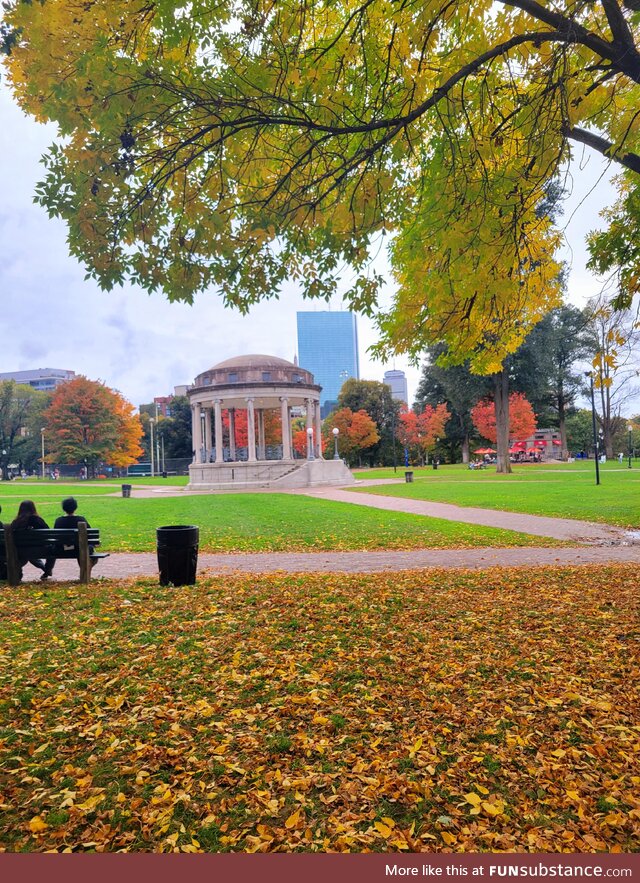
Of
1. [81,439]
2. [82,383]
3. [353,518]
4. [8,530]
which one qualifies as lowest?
[353,518]

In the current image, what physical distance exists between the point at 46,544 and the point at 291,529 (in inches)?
310

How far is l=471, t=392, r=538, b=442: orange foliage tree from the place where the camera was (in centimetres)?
5647

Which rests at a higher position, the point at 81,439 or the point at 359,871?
the point at 81,439

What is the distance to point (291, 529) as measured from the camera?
14844 millimetres

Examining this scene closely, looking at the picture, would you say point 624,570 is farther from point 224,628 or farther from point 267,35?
point 267,35

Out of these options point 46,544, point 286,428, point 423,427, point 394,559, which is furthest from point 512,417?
point 46,544

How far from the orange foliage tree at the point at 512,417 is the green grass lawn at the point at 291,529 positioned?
40.8 m

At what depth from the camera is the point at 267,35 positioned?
16.7 ft

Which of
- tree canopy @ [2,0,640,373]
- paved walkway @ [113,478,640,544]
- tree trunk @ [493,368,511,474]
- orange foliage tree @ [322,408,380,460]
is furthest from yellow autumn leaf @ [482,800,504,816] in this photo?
orange foliage tree @ [322,408,380,460]

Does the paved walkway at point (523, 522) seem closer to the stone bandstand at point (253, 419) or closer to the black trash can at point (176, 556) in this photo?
the black trash can at point (176, 556)

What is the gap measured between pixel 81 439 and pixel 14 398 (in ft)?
85.0

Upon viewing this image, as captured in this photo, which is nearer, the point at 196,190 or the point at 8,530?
the point at 196,190

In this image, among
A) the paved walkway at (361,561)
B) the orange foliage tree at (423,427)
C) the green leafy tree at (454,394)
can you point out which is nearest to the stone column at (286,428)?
the green leafy tree at (454,394)

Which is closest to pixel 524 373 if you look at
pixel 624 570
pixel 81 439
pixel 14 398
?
pixel 624 570
